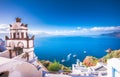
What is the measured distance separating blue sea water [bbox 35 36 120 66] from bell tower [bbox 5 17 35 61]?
1.73ft

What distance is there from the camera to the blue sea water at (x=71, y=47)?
5781 millimetres

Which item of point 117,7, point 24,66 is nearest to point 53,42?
point 117,7

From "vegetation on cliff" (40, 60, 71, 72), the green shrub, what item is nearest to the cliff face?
"vegetation on cliff" (40, 60, 71, 72)

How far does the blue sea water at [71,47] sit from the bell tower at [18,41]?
53 cm

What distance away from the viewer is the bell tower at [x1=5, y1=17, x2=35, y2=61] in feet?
17.2

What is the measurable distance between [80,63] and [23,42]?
60.8 inches

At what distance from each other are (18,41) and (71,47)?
4.59 ft

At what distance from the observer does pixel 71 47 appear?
586 centimetres

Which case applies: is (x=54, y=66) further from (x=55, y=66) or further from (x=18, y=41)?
(x=18, y=41)

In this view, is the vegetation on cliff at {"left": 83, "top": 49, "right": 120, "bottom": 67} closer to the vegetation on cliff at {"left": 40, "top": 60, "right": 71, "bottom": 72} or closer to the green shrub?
the vegetation on cliff at {"left": 40, "top": 60, "right": 71, "bottom": 72}

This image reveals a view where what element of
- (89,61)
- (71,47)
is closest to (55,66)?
(71,47)

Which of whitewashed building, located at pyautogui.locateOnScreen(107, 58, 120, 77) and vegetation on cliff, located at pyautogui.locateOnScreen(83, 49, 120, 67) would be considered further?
vegetation on cliff, located at pyautogui.locateOnScreen(83, 49, 120, 67)

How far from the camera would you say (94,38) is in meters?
5.96

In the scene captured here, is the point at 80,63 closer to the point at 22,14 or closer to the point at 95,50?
the point at 95,50
